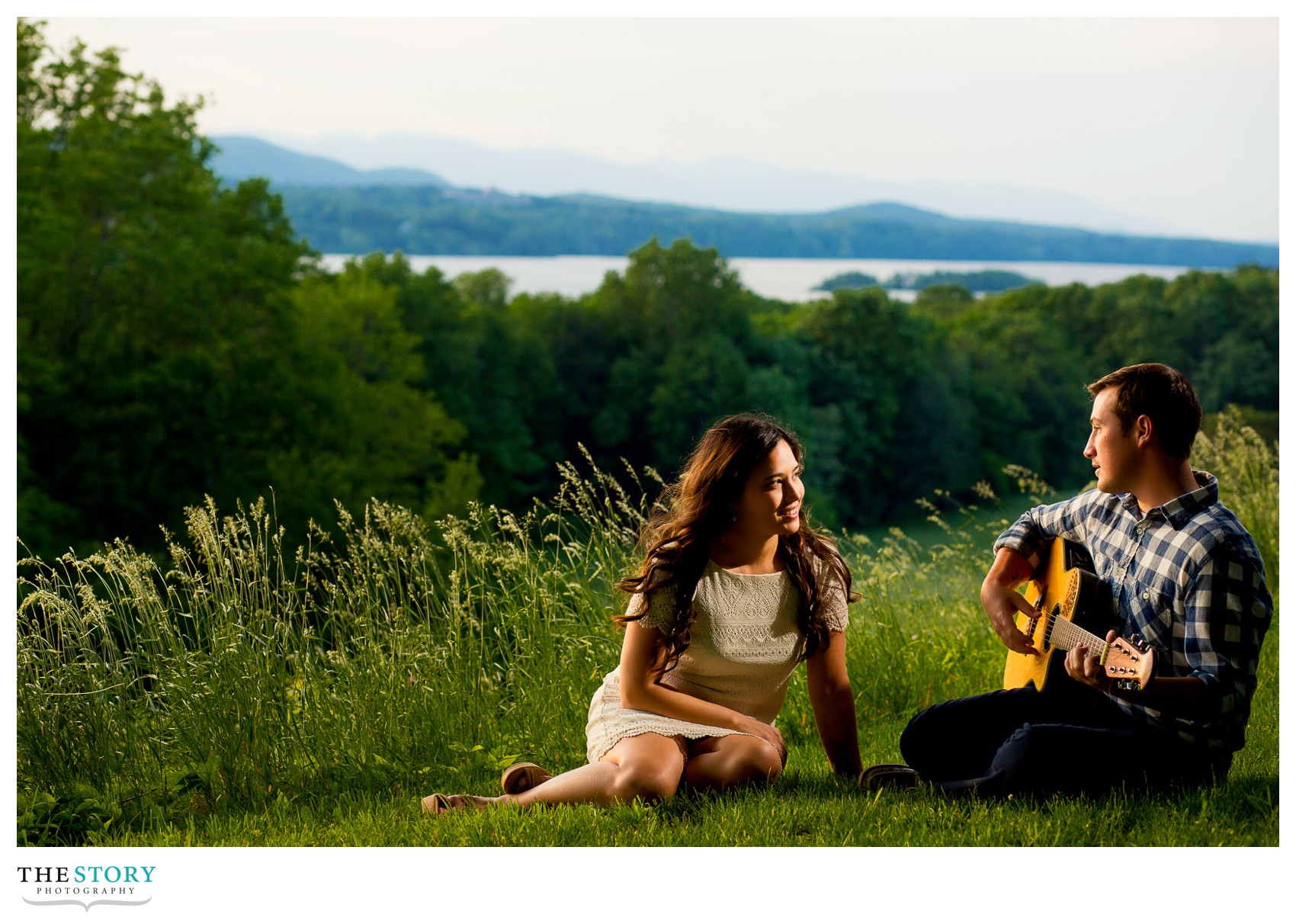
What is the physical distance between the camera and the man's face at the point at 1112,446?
9.97 feet

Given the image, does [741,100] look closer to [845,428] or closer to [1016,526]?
[845,428]

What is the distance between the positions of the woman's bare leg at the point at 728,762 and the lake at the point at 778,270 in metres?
40.0

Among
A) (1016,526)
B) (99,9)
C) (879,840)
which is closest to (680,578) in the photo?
(879,840)

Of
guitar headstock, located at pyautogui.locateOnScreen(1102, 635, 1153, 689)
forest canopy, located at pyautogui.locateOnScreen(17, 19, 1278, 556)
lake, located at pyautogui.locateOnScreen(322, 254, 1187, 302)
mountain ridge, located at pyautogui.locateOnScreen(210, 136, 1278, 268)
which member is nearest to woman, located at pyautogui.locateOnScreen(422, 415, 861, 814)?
guitar headstock, located at pyautogui.locateOnScreen(1102, 635, 1153, 689)

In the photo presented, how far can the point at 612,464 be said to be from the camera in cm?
4066

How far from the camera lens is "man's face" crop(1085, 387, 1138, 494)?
304 centimetres

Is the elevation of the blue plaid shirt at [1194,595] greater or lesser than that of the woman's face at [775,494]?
lesser

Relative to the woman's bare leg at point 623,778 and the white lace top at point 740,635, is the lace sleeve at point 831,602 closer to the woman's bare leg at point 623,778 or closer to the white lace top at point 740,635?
the white lace top at point 740,635

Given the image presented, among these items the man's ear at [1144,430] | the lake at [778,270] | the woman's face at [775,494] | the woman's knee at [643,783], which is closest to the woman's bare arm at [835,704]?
the woman's face at [775,494]

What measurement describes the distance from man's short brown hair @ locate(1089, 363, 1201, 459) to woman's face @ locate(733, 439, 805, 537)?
2.78 feet

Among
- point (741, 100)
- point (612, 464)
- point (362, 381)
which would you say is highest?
point (741, 100)

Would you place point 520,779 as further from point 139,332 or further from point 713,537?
point 139,332

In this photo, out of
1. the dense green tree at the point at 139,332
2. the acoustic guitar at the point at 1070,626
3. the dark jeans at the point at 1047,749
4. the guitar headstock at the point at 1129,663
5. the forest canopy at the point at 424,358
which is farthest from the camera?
the forest canopy at the point at 424,358

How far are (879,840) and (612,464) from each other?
3776 centimetres
